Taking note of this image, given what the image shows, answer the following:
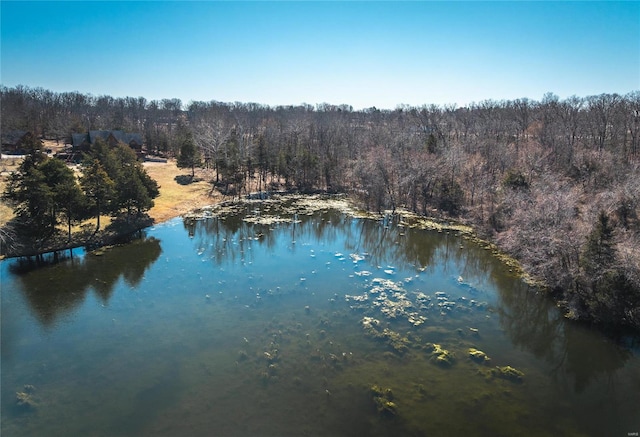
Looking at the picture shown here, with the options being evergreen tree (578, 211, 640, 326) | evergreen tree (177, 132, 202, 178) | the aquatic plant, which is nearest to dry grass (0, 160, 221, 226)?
evergreen tree (177, 132, 202, 178)

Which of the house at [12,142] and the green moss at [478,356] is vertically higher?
the house at [12,142]

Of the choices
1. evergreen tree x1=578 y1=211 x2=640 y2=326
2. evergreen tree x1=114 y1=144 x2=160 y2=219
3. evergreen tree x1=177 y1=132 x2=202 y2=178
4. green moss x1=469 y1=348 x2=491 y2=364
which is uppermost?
evergreen tree x1=177 y1=132 x2=202 y2=178

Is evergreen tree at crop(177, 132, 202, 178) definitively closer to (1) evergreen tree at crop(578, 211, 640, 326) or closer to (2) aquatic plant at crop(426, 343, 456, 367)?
(2) aquatic plant at crop(426, 343, 456, 367)

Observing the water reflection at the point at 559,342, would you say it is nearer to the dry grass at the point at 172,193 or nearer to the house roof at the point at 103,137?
the dry grass at the point at 172,193

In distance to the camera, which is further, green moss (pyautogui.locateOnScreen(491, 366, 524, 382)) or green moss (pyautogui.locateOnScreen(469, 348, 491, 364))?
green moss (pyautogui.locateOnScreen(469, 348, 491, 364))

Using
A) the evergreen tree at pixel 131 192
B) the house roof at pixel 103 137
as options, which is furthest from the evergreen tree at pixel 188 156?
the evergreen tree at pixel 131 192

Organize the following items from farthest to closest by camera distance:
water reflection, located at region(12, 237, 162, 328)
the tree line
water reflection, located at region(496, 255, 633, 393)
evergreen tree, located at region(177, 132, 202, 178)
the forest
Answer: evergreen tree, located at region(177, 132, 202, 178) → the tree line → water reflection, located at region(12, 237, 162, 328) → the forest → water reflection, located at region(496, 255, 633, 393)

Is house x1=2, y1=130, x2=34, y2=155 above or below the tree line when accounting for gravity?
above
